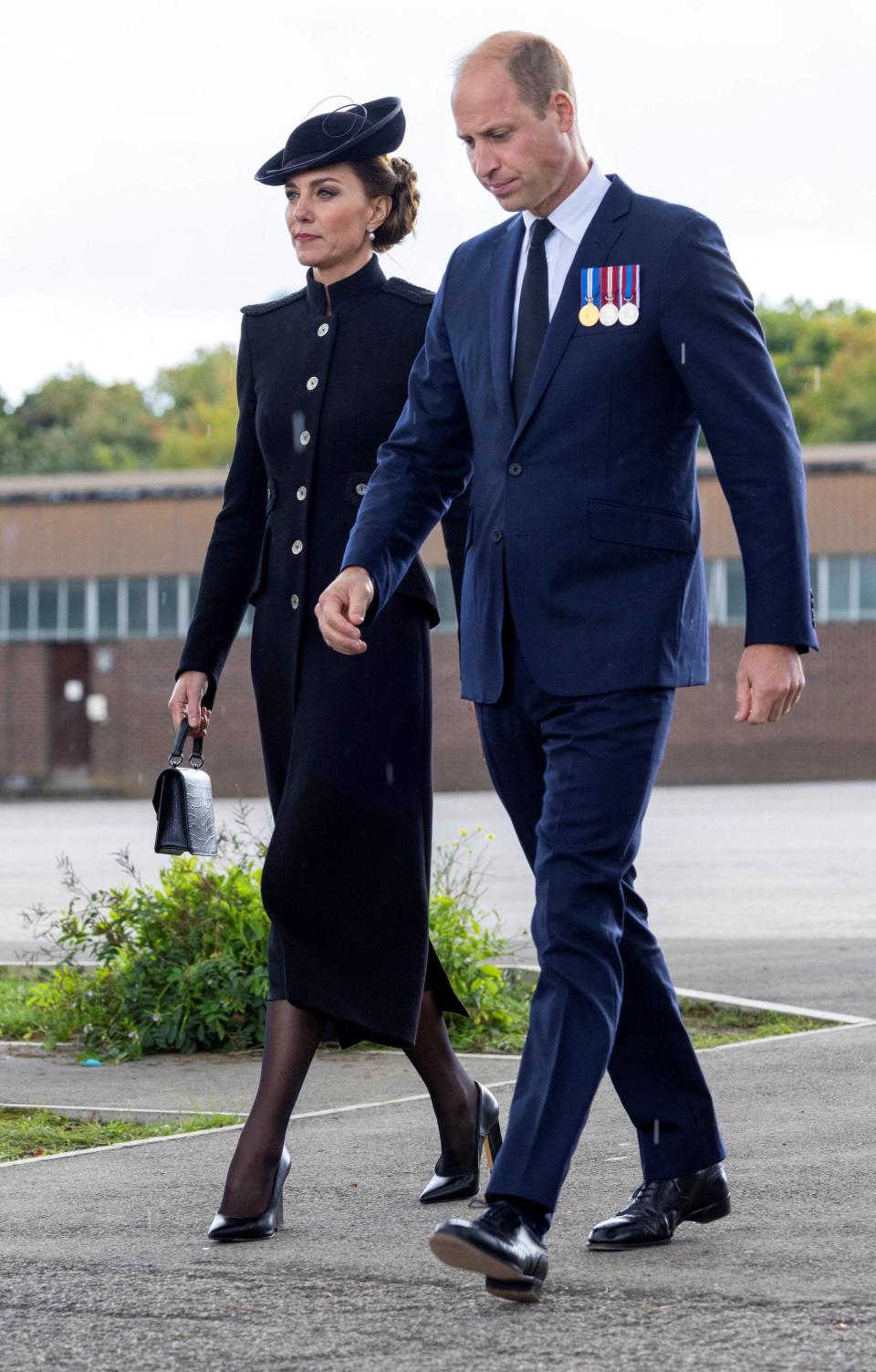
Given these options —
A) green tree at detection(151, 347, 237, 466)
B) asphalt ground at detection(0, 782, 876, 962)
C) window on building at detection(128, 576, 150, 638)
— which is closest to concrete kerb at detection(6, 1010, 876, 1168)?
asphalt ground at detection(0, 782, 876, 962)

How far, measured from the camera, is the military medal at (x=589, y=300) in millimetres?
3789

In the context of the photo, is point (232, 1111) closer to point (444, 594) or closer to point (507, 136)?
point (507, 136)

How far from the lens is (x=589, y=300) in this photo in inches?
Answer: 150

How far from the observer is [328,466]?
443cm

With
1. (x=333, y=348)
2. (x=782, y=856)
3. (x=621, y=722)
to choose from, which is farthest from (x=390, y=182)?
(x=782, y=856)

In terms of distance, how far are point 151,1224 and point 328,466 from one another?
1.59 m

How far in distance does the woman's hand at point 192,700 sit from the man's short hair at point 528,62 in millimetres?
1468

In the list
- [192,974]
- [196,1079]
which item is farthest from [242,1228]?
[192,974]

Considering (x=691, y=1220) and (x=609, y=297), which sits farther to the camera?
(x=691, y=1220)

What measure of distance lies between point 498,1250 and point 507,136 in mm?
1966

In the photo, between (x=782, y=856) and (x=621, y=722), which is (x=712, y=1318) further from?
(x=782, y=856)

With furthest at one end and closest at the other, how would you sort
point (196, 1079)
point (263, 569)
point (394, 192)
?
point (196, 1079) → point (394, 192) → point (263, 569)

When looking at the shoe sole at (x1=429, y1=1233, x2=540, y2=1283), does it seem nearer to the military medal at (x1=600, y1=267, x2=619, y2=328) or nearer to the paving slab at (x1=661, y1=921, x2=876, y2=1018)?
the military medal at (x1=600, y1=267, x2=619, y2=328)

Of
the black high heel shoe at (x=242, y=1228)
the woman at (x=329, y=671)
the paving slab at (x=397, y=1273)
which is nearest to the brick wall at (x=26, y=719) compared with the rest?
the paving slab at (x=397, y=1273)
